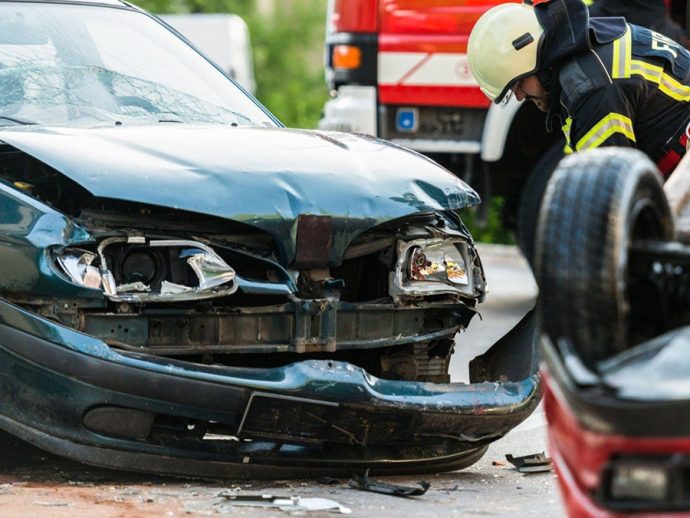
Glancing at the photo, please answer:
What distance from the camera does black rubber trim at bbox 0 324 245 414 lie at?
461 centimetres

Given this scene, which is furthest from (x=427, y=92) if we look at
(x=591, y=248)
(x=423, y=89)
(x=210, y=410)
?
(x=591, y=248)

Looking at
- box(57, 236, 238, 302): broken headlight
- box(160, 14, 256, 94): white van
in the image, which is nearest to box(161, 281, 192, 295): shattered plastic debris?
box(57, 236, 238, 302): broken headlight

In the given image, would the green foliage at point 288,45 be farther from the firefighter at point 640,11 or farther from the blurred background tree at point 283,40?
the firefighter at point 640,11

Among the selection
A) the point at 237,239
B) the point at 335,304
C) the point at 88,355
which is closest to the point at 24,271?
the point at 88,355

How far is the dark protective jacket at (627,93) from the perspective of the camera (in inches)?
211

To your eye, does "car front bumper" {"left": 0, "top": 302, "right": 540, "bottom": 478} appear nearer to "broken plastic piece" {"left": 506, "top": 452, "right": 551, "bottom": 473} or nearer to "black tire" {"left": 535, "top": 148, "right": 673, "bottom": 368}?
"broken plastic piece" {"left": 506, "top": 452, "right": 551, "bottom": 473}

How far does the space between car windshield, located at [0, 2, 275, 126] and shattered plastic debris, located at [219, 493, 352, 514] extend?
5.14ft

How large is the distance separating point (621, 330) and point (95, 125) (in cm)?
276

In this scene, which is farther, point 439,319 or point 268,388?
point 439,319

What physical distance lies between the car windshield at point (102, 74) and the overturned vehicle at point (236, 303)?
0.11 m

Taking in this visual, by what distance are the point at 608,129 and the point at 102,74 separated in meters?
1.99

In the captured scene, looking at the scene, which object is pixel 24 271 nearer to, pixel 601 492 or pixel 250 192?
pixel 250 192

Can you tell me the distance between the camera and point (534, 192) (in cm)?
923

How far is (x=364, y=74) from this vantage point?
9641 millimetres
